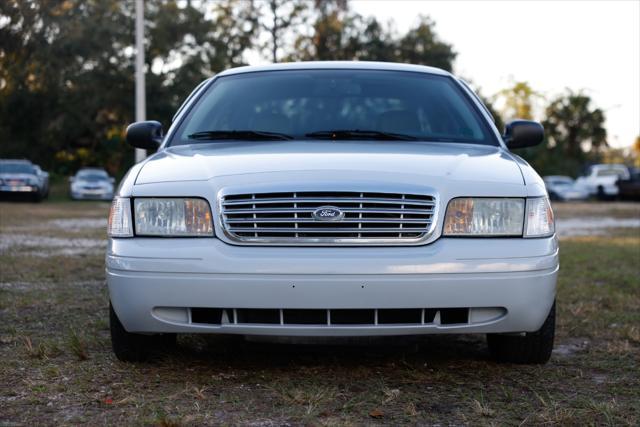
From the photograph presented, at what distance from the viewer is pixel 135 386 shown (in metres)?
3.73

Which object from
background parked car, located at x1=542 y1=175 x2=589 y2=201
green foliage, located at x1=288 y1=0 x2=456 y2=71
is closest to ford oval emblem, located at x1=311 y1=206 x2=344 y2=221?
background parked car, located at x1=542 y1=175 x2=589 y2=201

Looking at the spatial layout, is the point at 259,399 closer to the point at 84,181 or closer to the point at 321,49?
the point at 84,181

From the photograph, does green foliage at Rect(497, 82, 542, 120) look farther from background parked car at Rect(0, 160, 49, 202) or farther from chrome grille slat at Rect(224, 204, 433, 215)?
chrome grille slat at Rect(224, 204, 433, 215)

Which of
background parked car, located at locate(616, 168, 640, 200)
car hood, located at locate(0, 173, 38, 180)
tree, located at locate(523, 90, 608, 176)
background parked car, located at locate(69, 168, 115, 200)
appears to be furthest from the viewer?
tree, located at locate(523, 90, 608, 176)

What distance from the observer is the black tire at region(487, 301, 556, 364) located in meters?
4.09

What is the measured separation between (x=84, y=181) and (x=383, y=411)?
3115 cm

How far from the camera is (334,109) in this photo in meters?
4.84

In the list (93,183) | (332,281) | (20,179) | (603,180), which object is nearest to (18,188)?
(20,179)

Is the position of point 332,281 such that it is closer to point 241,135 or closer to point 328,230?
point 328,230

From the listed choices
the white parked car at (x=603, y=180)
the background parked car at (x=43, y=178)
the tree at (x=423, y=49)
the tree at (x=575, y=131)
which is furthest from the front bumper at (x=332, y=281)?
the tree at (x=575, y=131)

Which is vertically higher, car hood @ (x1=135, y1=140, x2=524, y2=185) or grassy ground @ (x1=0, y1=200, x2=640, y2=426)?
car hood @ (x1=135, y1=140, x2=524, y2=185)

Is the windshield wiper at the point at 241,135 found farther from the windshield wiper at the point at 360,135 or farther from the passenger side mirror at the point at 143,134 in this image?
the passenger side mirror at the point at 143,134

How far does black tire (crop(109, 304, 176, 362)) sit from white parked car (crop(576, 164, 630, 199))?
35629 mm

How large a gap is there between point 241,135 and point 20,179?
2580cm
